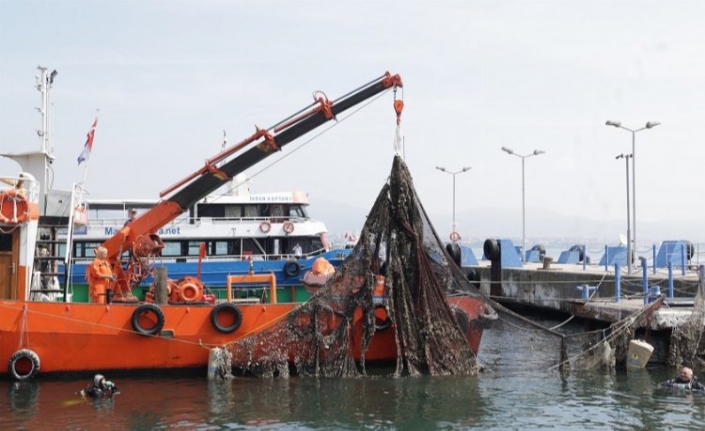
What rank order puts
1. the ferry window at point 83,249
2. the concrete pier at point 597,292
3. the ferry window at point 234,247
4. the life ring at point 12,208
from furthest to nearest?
the ferry window at point 234,247
the ferry window at point 83,249
the concrete pier at point 597,292
the life ring at point 12,208

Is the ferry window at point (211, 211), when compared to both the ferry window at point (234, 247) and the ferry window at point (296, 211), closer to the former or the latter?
the ferry window at point (234, 247)

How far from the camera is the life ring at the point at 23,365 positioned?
1670 cm

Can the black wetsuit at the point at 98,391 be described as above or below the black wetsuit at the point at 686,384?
below

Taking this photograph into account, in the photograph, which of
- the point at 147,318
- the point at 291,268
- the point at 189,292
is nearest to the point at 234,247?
the point at 291,268

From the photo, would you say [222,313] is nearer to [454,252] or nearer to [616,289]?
[616,289]

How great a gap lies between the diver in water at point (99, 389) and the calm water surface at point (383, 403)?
Answer: 0.78 ft

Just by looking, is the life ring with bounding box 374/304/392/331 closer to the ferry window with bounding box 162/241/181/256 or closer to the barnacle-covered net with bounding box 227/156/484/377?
the barnacle-covered net with bounding box 227/156/484/377

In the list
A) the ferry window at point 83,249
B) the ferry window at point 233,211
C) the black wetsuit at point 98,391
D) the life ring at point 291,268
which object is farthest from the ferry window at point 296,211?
the black wetsuit at point 98,391

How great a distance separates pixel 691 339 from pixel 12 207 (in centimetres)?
1579

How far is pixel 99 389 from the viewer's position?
611 inches

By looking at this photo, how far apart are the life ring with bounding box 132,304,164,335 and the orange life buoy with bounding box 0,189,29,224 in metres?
3.27

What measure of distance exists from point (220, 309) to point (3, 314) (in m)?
4.42

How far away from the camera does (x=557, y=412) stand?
575 inches

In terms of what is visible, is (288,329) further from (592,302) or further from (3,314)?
(592,302)
